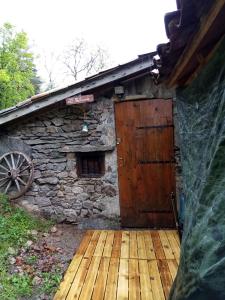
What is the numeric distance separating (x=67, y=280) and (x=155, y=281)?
38.5 inches

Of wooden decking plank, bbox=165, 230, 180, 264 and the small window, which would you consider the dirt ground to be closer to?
the small window

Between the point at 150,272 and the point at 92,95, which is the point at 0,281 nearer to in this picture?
the point at 150,272

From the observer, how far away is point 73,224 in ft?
15.2

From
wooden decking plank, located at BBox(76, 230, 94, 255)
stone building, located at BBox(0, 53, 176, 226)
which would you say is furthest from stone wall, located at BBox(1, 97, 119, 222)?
wooden decking plank, located at BBox(76, 230, 94, 255)

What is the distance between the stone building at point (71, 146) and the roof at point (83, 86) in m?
0.02

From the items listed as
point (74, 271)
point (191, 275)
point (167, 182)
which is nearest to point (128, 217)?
point (167, 182)

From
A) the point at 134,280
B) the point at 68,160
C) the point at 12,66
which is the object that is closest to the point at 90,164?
the point at 68,160

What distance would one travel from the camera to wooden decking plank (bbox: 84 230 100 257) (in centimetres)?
346

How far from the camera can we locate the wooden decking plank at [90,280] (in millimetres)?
2579

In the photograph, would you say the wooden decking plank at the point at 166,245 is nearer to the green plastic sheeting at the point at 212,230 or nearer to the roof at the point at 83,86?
the green plastic sheeting at the point at 212,230

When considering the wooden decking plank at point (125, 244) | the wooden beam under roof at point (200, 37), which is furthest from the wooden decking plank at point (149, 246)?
the wooden beam under roof at point (200, 37)

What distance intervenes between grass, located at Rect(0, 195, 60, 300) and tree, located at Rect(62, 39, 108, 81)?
40.0 ft

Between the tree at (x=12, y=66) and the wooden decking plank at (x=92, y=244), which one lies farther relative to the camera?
the tree at (x=12, y=66)

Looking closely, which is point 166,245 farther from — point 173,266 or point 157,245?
point 173,266
